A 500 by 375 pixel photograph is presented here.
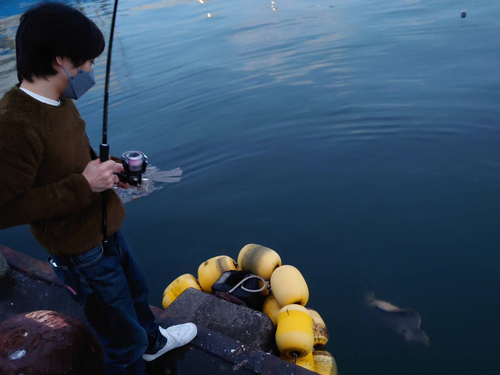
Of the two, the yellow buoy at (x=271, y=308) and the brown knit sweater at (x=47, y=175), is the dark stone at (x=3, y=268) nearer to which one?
the brown knit sweater at (x=47, y=175)

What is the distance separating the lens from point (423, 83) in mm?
10000

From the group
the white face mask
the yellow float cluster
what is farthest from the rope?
the white face mask

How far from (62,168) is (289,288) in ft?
8.89

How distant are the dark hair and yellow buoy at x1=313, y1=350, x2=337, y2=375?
10.6ft

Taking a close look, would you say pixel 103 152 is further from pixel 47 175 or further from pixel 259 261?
pixel 259 261

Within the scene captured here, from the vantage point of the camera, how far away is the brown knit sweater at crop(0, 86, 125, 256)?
186cm

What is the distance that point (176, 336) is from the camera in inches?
124

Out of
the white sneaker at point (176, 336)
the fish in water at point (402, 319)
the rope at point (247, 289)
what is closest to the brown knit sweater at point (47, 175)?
the white sneaker at point (176, 336)

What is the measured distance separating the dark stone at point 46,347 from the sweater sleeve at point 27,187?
2.57 ft

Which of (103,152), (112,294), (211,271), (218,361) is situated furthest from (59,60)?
(211,271)

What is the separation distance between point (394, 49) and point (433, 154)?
20.8ft

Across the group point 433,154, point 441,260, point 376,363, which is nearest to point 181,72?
point 433,154

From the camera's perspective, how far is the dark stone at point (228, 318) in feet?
11.9

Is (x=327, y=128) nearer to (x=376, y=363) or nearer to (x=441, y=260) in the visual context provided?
(x=441, y=260)
